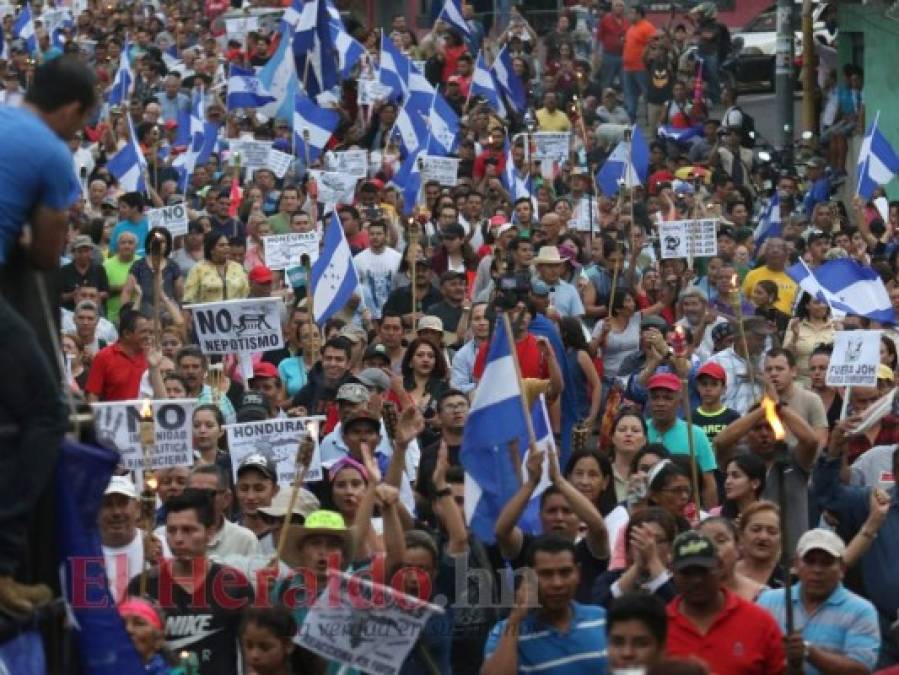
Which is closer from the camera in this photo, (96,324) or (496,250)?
(96,324)

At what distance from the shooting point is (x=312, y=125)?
88.0 ft

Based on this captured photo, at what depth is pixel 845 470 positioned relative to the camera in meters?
13.4

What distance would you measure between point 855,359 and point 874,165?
27.8ft

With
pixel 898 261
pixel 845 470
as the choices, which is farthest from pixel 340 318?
pixel 845 470

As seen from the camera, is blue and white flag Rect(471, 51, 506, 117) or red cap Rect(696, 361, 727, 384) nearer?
red cap Rect(696, 361, 727, 384)

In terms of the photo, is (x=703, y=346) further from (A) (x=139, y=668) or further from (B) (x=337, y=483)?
(A) (x=139, y=668)

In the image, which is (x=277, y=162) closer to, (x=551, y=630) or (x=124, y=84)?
(x=124, y=84)

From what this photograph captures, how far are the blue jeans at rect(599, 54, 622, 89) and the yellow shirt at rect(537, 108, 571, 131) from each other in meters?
4.54

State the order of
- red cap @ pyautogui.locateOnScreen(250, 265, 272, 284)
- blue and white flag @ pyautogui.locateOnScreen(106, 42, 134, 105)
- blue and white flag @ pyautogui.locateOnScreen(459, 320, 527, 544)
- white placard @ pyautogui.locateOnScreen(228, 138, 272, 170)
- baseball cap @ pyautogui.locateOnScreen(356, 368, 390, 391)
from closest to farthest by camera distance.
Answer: blue and white flag @ pyautogui.locateOnScreen(459, 320, 527, 544)
baseball cap @ pyautogui.locateOnScreen(356, 368, 390, 391)
red cap @ pyautogui.locateOnScreen(250, 265, 272, 284)
white placard @ pyautogui.locateOnScreen(228, 138, 272, 170)
blue and white flag @ pyautogui.locateOnScreen(106, 42, 134, 105)

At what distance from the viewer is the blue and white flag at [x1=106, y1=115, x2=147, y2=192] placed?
24.7m

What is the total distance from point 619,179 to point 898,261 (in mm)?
5056

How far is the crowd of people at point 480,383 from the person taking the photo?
9633 mm

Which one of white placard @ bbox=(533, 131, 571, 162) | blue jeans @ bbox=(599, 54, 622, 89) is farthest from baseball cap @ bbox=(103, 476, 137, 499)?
blue jeans @ bbox=(599, 54, 622, 89)

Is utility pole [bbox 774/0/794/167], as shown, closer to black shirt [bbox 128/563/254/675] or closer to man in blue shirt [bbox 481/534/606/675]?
black shirt [bbox 128/563/254/675]
